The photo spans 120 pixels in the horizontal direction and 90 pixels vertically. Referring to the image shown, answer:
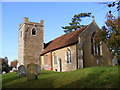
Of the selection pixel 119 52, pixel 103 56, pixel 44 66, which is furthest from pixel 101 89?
pixel 44 66

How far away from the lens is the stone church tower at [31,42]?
34497mm

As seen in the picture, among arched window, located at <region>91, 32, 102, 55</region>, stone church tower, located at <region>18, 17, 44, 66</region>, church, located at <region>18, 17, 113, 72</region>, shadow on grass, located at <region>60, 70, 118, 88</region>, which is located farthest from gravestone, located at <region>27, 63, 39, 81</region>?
stone church tower, located at <region>18, 17, 44, 66</region>

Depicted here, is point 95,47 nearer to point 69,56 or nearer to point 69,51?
point 69,51

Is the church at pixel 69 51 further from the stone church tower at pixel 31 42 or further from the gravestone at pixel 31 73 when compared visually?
the gravestone at pixel 31 73

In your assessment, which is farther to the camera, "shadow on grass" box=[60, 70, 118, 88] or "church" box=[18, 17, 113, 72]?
"church" box=[18, 17, 113, 72]

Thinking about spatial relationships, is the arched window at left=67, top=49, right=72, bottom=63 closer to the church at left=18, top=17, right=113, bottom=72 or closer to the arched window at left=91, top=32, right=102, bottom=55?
the church at left=18, top=17, right=113, bottom=72

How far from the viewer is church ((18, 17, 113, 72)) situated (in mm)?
24328

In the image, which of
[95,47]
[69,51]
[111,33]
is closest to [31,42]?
[69,51]

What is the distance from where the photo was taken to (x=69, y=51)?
26.2 m

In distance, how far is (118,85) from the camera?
936cm

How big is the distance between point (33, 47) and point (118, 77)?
87.1ft

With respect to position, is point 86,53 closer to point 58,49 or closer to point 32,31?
point 58,49

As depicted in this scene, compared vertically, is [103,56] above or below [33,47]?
below

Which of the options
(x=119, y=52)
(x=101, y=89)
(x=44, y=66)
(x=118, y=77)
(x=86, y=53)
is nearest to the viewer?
(x=101, y=89)
